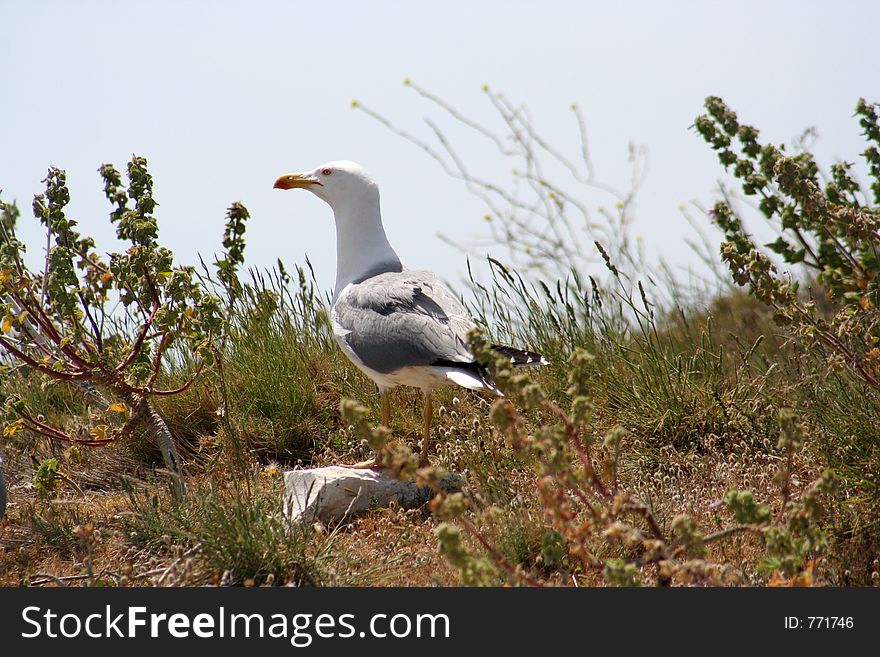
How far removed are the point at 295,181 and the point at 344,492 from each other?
5.83 ft

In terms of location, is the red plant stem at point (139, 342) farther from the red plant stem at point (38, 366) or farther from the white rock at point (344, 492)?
the white rock at point (344, 492)

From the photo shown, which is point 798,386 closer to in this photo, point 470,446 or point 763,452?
point 763,452

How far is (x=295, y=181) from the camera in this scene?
17.6 ft

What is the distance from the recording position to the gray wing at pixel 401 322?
14.6 feet

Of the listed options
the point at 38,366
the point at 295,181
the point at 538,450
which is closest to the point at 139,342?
the point at 38,366

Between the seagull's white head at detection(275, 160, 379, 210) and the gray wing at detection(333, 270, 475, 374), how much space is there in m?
0.53

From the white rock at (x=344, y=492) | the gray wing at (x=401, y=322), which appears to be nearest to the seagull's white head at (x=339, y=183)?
the gray wing at (x=401, y=322)

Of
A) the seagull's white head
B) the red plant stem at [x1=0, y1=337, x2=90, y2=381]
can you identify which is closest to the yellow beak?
the seagull's white head

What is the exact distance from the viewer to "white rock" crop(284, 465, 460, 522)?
4.64 metres

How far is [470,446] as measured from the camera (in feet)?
16.5

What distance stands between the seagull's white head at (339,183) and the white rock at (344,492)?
4.82ft

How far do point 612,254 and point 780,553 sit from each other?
12.3ft

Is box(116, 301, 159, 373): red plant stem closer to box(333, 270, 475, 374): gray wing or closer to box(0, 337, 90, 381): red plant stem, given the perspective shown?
box(0, 337, 90, 381): red plant stem
